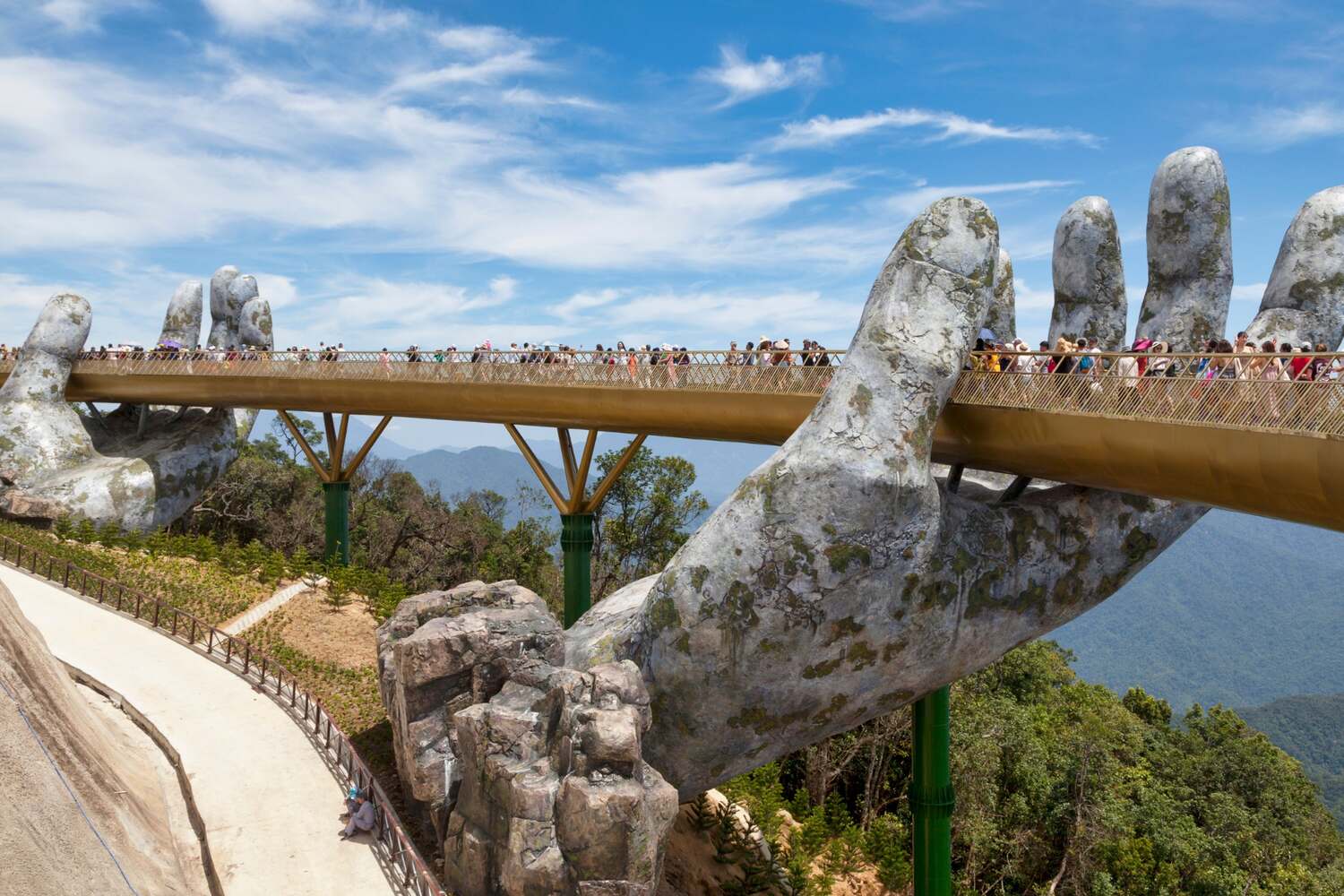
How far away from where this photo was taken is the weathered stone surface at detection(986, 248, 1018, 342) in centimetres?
2036

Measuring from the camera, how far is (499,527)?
5222cm

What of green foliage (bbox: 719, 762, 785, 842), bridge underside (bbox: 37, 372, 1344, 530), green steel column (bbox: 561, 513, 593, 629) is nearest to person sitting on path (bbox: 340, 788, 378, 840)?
green foliage (bbox: 719, 762, 785, 842)

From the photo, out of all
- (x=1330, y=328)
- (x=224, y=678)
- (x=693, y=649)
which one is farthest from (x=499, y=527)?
(x=1330, y=328)

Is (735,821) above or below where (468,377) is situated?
below

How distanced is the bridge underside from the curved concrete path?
8.56 m

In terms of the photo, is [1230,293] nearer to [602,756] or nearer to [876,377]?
[876,377]

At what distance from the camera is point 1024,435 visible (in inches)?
599

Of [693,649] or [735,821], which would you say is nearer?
[693,649]

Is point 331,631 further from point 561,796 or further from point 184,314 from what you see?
point 184,314

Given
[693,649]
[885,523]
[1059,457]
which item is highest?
[1059,457]

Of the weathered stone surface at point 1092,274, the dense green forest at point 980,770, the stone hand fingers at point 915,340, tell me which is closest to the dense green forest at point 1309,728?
the dense green forest at point 980,770

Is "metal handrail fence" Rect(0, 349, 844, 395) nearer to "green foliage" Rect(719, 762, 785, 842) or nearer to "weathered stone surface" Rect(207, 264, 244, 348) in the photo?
"weathered stone surface" Rect(207, 264, 244, 348)

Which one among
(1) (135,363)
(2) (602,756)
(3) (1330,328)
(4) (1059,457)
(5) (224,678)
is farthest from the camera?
(1) (135,363)

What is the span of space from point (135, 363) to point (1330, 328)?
33.4 m
